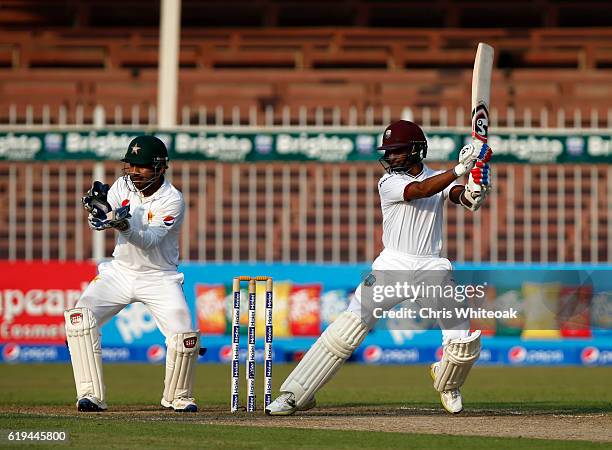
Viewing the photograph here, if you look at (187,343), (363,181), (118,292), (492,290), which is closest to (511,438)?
(187,343)

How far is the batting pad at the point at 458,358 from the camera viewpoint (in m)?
8.03

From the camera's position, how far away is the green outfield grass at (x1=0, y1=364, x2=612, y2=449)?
21.7ft

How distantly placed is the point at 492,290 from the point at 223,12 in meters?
8.46

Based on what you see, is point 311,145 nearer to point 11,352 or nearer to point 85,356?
point 11,352

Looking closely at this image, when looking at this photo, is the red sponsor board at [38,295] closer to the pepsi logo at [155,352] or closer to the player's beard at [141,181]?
the pepsi logo at [155,352]

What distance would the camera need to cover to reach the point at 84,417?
Result: 25.9ft

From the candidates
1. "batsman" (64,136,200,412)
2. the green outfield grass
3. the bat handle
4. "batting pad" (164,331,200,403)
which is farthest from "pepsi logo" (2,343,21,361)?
the bat handle

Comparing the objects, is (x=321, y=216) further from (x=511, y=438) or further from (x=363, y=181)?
(x=511, y=438)

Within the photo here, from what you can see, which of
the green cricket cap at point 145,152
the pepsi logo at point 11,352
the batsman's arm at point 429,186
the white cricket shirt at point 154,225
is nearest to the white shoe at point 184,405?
the white cricket shirt at point 154,225

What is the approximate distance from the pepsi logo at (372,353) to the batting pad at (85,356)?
620cm

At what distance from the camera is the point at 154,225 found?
8.46 metres

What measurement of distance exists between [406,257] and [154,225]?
1686 millimetres

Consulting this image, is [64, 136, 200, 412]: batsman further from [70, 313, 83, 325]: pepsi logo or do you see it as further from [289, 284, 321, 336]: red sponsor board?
[289, 284, 321, 336]: red sponsor board

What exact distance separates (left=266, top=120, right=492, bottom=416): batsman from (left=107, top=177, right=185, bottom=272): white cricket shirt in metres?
1.27
